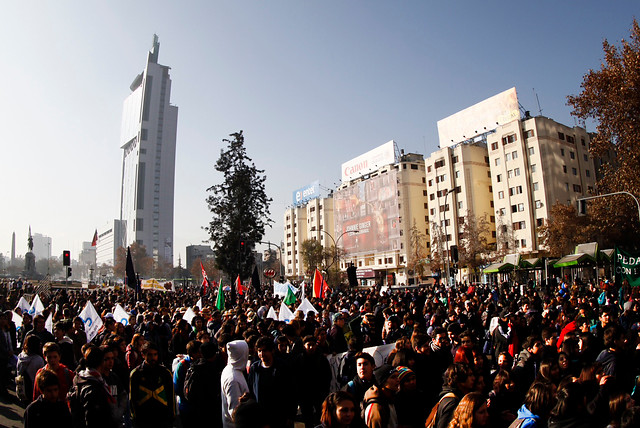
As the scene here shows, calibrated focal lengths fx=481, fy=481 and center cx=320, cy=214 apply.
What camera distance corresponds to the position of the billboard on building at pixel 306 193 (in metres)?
113

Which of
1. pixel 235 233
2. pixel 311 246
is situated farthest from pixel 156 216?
pixel 235 233

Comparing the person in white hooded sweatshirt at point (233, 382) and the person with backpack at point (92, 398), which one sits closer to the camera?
the person with backpack at point (92, 398)

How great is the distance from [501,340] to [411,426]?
17.6ft

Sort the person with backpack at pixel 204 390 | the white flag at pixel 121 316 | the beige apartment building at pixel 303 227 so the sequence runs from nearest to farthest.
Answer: the person with backpack at pixel 204 390 → the white flag at pixel 121 316 → the beige apartment building at pixel 303 227

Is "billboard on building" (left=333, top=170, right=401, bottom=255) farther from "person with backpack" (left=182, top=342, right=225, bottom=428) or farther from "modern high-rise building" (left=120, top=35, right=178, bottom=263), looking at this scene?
"modern high-rise building" (left=120, top=35, right=178, bottom=263)

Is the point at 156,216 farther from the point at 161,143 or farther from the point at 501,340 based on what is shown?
the point at 501,340

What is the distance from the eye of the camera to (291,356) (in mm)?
6547

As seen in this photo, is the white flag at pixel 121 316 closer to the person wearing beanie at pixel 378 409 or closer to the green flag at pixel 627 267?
the person wearing beanie at pixel 378 409

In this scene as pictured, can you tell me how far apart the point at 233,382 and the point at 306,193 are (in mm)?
111146

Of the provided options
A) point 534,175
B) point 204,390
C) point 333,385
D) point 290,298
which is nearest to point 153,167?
point 534,175

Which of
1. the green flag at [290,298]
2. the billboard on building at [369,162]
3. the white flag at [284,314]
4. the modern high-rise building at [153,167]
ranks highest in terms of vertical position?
the modern high-rise building at [153,167]

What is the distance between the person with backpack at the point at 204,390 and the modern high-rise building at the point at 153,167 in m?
180

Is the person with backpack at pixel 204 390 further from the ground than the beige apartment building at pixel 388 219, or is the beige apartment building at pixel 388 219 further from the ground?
the beige apartment building at pixel 388 219

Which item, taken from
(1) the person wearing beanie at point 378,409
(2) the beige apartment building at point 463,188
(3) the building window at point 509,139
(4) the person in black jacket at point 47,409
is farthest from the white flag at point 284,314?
(3) the building window at point 509,139
